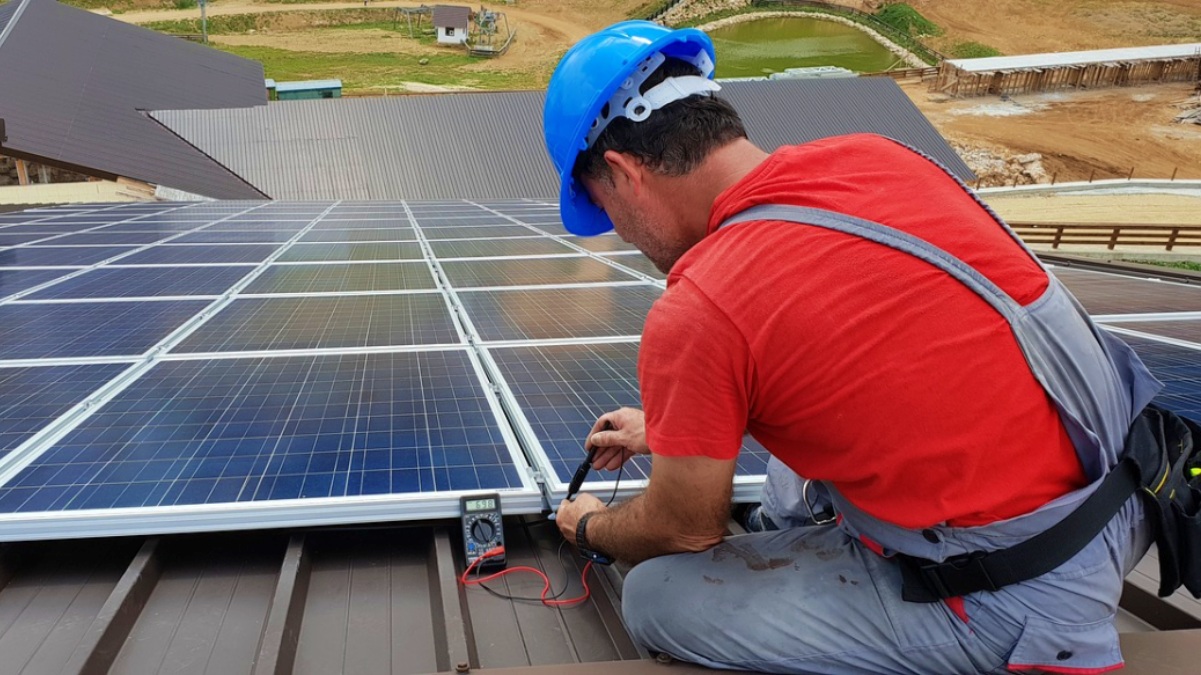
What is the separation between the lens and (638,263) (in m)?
9.06

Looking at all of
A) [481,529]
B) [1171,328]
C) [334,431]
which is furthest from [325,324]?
[1171,328]

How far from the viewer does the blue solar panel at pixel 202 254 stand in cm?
873

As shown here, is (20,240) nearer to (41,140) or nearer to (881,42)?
(41,140)

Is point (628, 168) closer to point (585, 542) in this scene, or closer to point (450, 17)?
point (585, 542)

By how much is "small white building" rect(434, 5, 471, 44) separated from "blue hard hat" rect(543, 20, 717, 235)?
7399cm

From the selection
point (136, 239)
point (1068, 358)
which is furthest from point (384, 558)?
point (136, 239)

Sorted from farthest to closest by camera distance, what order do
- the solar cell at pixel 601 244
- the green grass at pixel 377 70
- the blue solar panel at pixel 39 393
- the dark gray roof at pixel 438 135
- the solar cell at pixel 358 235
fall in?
the green grass at pixel 377 70 < the dark gray roof at pixel 438 135 < the solar cell at pixel 358 235 < the solar cell at pixel 601 244 < the blue solar panel at pixel 39 393

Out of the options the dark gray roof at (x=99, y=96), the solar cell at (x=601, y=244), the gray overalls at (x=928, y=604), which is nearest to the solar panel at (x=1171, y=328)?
the gray overalls at (x=928, y=604)

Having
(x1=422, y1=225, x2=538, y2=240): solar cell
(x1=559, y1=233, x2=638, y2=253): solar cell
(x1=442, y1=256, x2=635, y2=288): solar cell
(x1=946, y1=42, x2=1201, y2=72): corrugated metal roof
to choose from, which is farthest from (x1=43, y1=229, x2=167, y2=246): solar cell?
(x1=946, y1=42, x2=1201, y2=72): corrugated metal roof

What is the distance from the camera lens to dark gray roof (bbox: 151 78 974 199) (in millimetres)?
22844

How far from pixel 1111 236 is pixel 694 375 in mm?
27740

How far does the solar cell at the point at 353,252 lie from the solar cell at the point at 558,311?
110 inches

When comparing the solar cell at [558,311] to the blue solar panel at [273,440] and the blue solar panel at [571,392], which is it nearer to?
the blue solar panel at [571,392]

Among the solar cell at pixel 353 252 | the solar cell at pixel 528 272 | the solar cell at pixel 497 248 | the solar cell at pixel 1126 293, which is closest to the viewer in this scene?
the solar cell at pixel 1126 293
